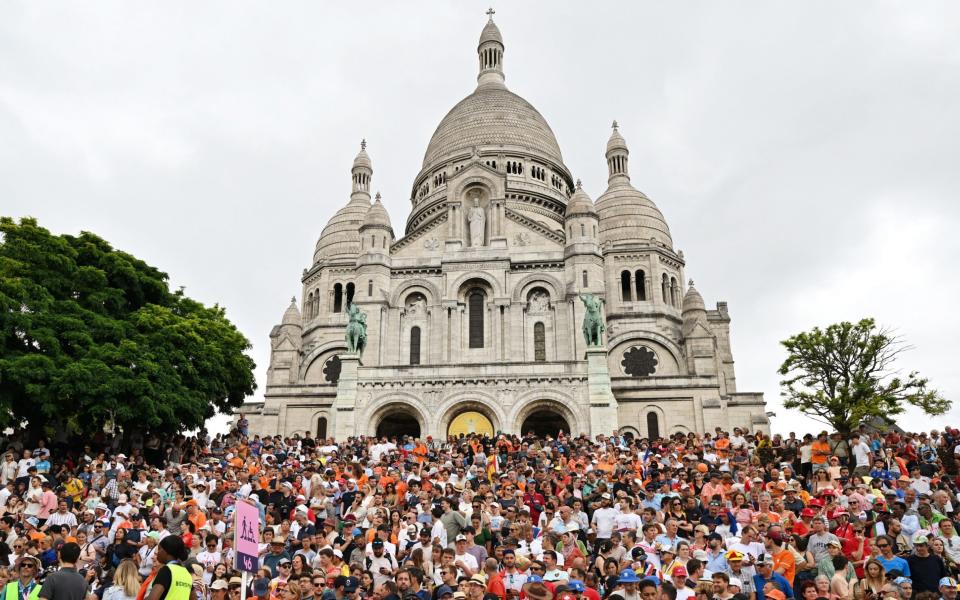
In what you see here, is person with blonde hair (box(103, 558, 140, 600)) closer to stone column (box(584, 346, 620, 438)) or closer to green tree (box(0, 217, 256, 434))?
green tree (box(0, 217, 256, 434))

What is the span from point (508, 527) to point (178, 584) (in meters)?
7.43

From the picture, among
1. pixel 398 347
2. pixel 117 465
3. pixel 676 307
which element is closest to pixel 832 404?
pixel 676 307

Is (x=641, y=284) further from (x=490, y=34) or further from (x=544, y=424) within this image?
(x=490, y=34)

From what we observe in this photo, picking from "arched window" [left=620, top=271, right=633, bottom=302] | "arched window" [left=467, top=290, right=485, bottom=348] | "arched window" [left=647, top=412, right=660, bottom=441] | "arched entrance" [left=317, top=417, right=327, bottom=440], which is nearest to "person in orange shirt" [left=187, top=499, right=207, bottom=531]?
"arched window" [left=467, top=290, right=485, bottom=348]

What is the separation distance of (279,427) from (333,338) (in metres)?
7.61

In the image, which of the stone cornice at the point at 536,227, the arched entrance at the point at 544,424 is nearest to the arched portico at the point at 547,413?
the arched entrance at the point at 544,424

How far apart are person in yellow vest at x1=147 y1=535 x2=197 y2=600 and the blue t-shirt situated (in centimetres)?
865

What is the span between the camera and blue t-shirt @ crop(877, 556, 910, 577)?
407 inches

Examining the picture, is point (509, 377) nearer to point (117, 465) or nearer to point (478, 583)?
point (117, 465)

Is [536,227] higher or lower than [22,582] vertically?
higher

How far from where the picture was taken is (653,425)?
39781 mm

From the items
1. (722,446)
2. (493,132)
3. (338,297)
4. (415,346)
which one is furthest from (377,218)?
(722,446)

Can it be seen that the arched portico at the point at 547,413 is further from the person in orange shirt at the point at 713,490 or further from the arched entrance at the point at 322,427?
the person in orange shirt at the point at 713,490

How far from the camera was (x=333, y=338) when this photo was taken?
159 ft
